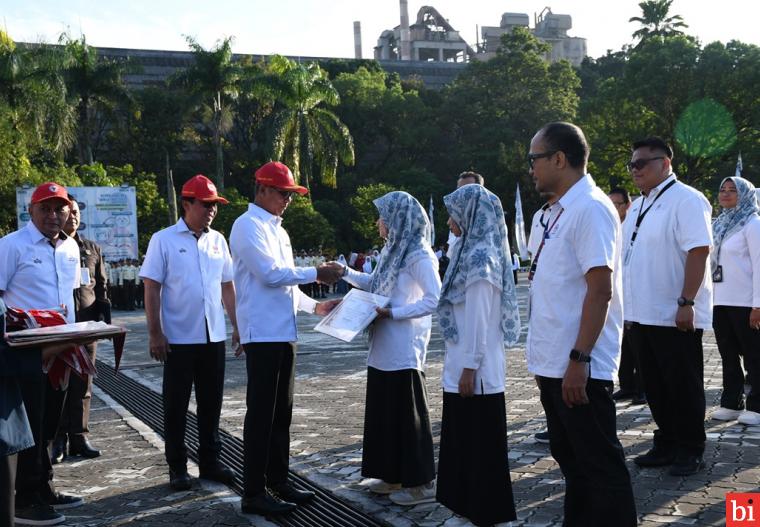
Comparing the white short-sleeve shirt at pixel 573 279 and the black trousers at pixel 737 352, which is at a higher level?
the white short-sleeve shirt at pixel 573 279

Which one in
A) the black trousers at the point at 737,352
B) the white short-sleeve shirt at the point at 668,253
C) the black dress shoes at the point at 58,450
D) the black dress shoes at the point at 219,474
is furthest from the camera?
the black trousers at the point at 737,352

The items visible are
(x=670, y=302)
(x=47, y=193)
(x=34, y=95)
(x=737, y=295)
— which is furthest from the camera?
(x=34, y=95)

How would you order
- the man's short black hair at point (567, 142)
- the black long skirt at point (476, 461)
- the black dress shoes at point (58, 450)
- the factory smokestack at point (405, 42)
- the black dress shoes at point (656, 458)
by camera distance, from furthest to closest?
the factory smokestack at point (405, 42), the black dress shoes at point (58, 450), the black dress shoes at point (656, 458), the black long skirt at point (476, 461), the man's short black hair at point (567, 142)

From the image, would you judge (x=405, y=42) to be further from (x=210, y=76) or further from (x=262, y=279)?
(x=262, y=279)

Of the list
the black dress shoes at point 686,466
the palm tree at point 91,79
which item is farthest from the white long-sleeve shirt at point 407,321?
the palm tree at point 91,79

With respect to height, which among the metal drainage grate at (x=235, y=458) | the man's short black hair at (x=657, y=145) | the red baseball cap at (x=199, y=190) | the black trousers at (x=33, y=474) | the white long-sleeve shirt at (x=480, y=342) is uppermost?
the man's short black hair at (x=657, y=145)

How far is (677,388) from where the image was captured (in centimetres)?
530

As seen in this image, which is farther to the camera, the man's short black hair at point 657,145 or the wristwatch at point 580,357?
the man's short black hair at point 657,145

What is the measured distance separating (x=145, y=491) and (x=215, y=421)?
64 cm

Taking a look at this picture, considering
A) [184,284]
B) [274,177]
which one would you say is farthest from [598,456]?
[184,284]

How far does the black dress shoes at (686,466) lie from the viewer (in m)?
5.18

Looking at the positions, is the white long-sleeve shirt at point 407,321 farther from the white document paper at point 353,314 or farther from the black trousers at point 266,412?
the black trousers at point 266,412

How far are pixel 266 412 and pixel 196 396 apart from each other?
0.89 metres

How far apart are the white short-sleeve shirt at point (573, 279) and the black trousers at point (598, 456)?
110 millimetres
